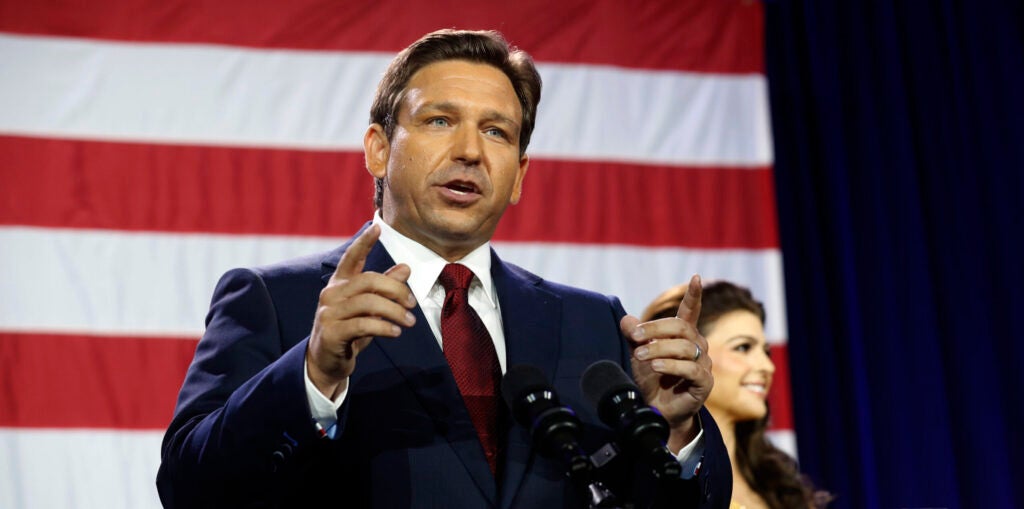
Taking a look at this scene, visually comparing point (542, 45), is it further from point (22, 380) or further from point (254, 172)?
point (22, 380)

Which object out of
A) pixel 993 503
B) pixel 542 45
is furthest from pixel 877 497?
pixel 542 45

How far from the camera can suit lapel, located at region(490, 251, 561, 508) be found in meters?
1.37

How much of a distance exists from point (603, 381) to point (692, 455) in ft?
1.01

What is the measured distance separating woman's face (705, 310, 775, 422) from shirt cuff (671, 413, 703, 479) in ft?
4.89

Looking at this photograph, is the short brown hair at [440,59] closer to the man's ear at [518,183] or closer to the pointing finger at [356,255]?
the man's ear at [518,183]

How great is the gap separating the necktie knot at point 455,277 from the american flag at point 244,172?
1.40 m

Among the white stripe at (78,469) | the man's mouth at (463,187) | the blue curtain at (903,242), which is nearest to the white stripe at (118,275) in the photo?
the white stripe at (78,469)

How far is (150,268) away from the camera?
2809 mm

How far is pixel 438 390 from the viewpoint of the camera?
1374mm

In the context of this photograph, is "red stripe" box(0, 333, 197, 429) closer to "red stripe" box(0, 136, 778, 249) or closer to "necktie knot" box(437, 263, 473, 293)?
"red stripe" box(0, 136, 778, 249)

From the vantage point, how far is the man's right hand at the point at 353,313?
3.52 feet

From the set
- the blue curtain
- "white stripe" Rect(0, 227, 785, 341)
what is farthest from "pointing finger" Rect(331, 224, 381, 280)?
the blue curtain

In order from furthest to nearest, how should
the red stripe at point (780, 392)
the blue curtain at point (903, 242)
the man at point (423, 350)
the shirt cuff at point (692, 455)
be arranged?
the blue curtain at point (903, 242), the red stripe at point (780, 392), the shirt cuff at point (692, 455), the man at point (423, 350)

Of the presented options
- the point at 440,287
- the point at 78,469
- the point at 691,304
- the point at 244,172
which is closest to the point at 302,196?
the point at 244,172
